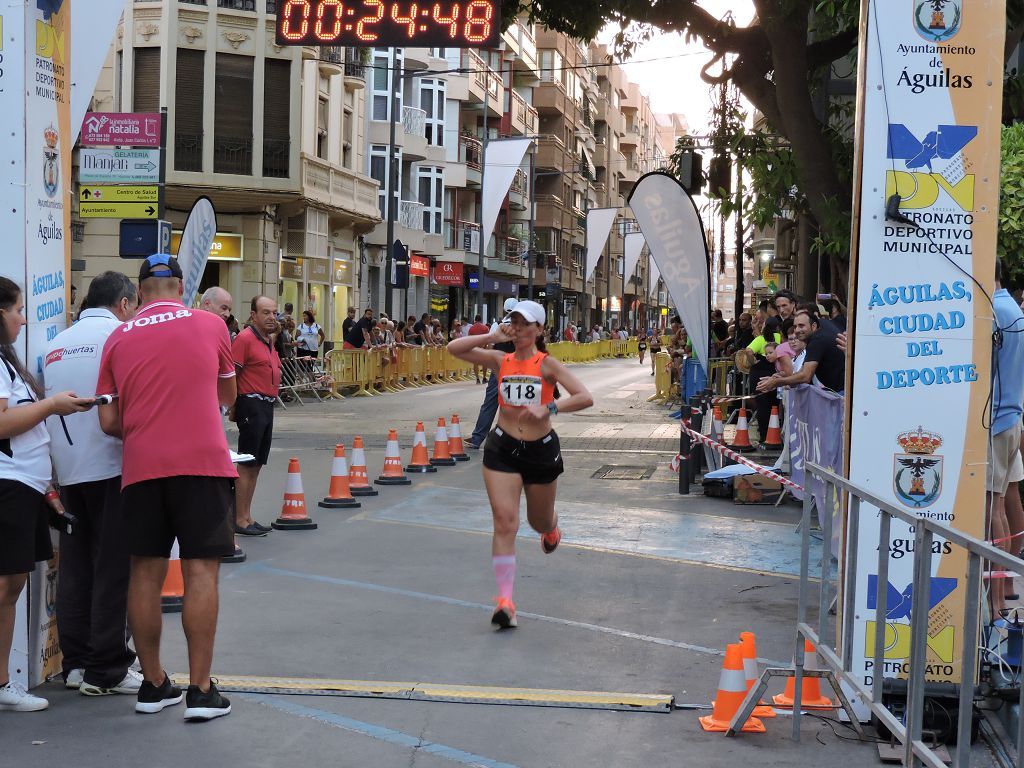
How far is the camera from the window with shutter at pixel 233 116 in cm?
3456

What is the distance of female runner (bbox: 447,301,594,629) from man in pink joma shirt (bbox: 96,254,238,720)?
2.47 metres

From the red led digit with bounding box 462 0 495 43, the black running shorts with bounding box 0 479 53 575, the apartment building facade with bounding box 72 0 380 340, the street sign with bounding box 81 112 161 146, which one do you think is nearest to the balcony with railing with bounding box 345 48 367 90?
the apartment building facade with bounding box 72 0 380 340

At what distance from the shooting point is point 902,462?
5770 mm

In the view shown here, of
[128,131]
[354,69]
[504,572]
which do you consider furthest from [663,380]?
[504,572]

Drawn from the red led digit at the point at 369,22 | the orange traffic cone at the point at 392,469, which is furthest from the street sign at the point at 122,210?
the orange traffic cone at the point at 392,469

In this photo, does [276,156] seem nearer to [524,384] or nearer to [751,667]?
[524,384]

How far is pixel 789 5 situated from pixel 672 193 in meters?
3.46

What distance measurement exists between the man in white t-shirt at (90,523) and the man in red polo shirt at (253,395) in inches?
178

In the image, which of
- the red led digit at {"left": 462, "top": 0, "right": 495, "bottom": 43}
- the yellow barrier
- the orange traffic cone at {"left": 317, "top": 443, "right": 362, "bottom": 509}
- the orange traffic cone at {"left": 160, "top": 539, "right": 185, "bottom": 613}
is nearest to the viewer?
the orange traffic cone at {"left": 160, "top": 539, "right": 185, "bottom": 613}

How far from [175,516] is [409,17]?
31.8 feet

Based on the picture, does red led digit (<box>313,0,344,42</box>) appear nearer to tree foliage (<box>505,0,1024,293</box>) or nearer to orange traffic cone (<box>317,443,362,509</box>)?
tree foliage (<box>505,0,1024,293</box>)

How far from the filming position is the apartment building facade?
3381 cm

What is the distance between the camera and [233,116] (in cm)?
3478

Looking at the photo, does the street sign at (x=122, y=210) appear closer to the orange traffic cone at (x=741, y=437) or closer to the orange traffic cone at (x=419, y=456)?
the orange traffic cone at (x=419, y=456)
